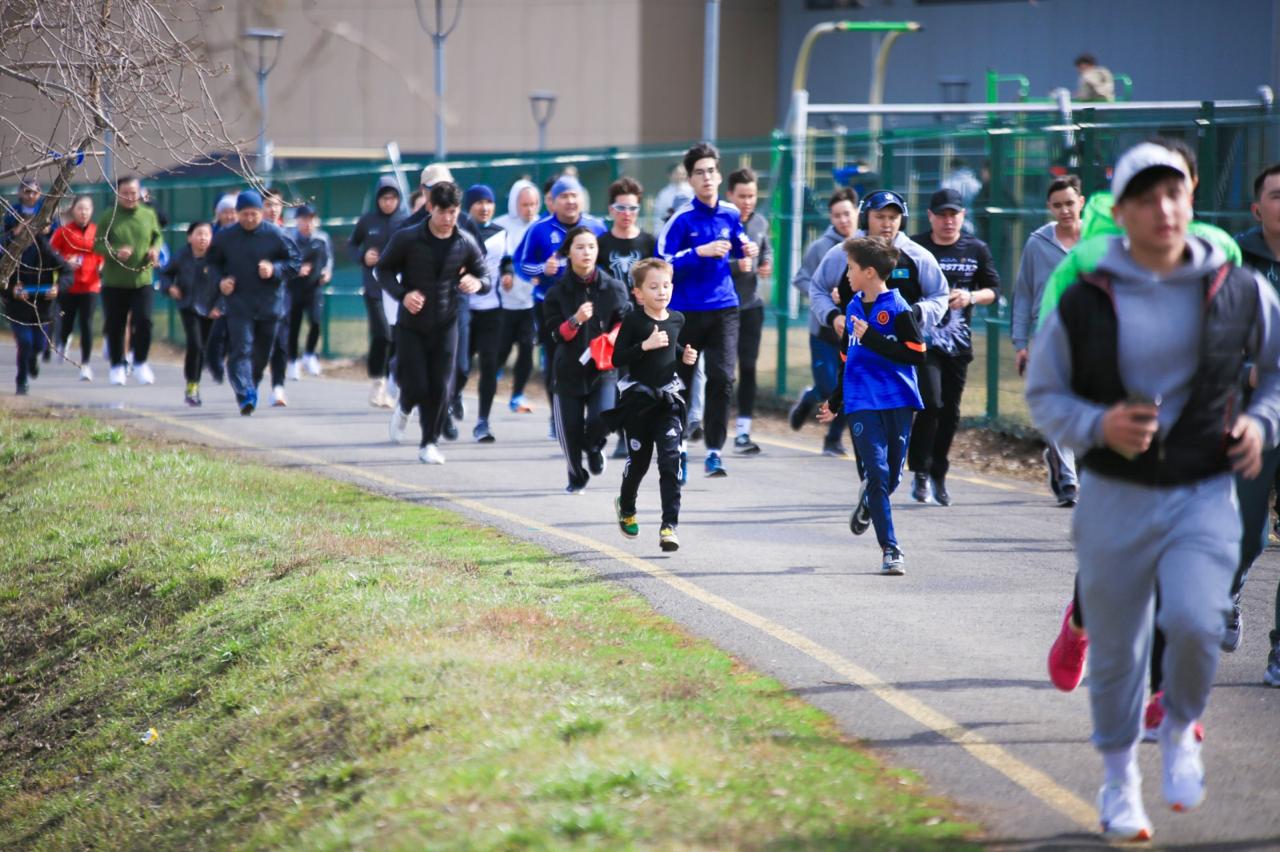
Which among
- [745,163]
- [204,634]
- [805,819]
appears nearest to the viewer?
[805,819]

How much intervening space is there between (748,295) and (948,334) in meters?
2.91

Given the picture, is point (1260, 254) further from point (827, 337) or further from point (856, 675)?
point (827, 337)

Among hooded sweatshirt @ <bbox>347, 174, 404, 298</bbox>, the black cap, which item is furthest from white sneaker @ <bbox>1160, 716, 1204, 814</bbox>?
hooded sweatshirt @ <bbox>347, 174, 404, 298</bbox>

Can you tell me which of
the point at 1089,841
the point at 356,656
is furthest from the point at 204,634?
the point at 1089,841

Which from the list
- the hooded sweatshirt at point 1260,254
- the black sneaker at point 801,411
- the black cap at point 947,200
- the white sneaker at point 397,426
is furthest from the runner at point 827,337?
the hooded sweatshirt at point 1260,254

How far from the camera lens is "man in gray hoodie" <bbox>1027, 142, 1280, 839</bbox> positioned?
15.3 ft

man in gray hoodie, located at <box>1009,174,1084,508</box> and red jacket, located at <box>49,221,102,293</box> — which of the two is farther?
red jacket, located at <box>49,221,102,293</box>

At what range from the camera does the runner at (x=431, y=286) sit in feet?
41.2

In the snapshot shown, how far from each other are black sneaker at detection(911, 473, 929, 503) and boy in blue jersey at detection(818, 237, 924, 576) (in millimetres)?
2348

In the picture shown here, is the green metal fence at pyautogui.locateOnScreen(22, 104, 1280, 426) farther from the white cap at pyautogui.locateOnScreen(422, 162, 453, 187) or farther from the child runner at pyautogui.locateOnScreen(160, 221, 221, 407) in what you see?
the child runner at pyautogui.locateOnScreen(160, 221, 221, 407)

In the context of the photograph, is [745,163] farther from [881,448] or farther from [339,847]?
[339,847]

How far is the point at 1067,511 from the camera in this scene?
437 inches

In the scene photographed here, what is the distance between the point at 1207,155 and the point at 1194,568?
843 centimetres

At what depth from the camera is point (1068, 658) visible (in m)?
5.72
